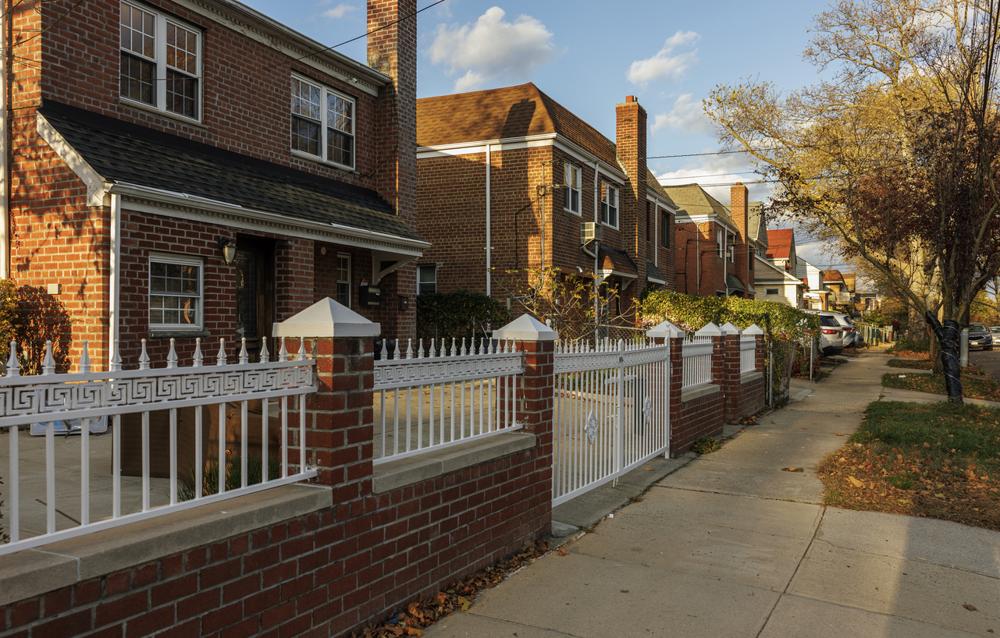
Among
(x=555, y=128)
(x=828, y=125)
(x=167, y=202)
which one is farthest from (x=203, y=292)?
(x=828, y=125)

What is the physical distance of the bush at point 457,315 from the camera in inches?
650

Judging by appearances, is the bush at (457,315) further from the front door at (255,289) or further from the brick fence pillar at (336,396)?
the brick fence pillar at (336,396)

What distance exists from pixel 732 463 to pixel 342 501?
6346 millimetres

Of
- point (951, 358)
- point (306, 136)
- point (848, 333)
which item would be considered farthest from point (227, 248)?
point (848, 333)

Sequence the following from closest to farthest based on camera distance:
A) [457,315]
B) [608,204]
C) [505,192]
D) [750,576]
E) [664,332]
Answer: [750,576] < [664,332] < [457,315] < [505,192] < [608,204]

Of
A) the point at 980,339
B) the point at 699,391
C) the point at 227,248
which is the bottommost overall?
the point at 699,391

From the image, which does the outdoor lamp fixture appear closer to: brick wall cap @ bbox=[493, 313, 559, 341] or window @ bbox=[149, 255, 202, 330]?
window @ bbox=[149, 255, 202, 330]

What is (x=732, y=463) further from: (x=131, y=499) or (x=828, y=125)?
(x=828, y=125)

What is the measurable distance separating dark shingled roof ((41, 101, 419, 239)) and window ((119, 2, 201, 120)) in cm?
52

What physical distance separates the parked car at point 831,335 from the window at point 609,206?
10624 millimetres

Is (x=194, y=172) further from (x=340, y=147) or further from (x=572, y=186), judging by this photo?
(x=572, y=186)

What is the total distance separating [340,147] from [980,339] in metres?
40.1

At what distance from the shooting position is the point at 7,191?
892 cm

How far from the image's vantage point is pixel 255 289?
37.4 ft
